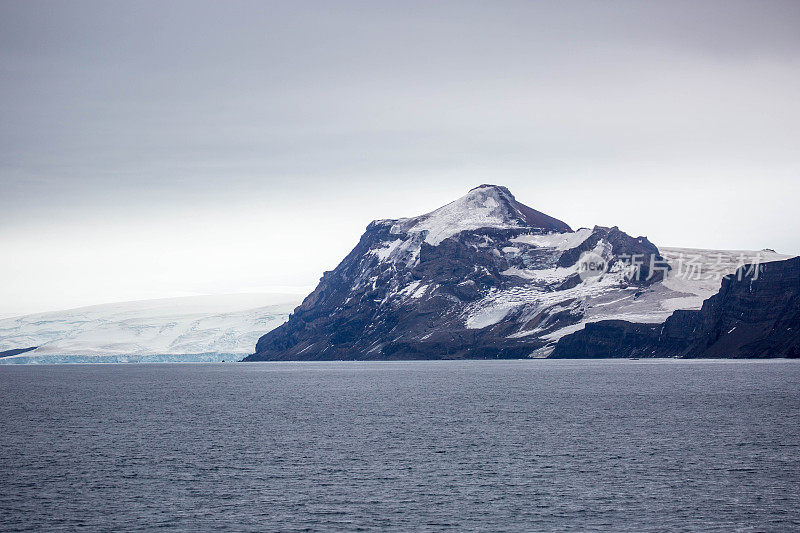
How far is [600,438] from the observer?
302 feet

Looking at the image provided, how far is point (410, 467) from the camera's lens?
243 feet

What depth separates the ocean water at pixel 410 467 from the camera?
55.2 m

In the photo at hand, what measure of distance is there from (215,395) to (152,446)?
90276 mm

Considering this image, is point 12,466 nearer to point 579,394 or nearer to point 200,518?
point 200,518

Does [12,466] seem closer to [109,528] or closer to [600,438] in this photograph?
[109,528]

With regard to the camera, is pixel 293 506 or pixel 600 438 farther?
pixel 600 438

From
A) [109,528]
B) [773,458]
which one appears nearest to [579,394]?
[773,458]

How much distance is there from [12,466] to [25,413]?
60.2 metres

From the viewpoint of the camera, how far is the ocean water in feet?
181

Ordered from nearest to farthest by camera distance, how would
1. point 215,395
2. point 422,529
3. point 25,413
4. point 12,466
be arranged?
point 422,529
point 12,466
point 25,413
point 215,395

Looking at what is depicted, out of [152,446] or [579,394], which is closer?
[152,446]

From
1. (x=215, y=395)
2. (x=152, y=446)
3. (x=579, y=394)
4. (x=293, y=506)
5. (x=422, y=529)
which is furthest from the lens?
(x=215, y=395)

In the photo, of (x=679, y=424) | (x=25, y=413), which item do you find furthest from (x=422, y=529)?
(x=25, y=413)

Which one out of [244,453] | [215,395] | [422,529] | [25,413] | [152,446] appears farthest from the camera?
[215,395]
